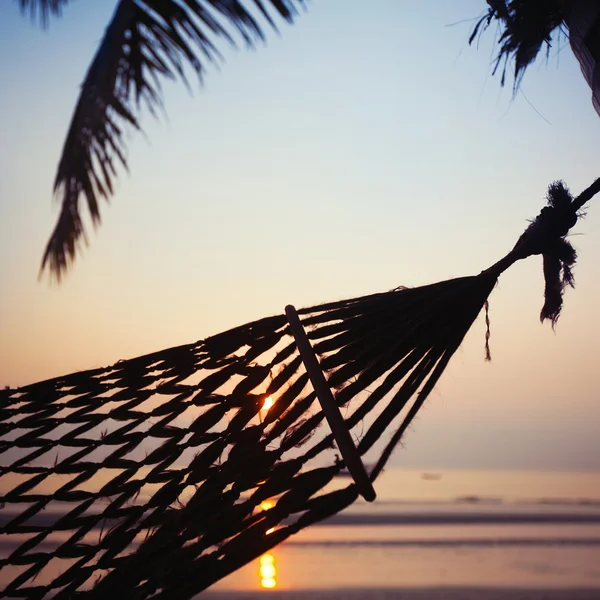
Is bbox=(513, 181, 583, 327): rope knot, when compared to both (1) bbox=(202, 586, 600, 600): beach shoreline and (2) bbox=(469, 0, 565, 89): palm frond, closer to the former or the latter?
(2) bbox=(469, 0, 565, 89): palm frond

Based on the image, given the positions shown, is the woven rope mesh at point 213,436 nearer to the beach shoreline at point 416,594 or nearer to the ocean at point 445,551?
the beach shoreline at point 416,594

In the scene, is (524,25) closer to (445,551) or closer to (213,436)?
(213,436)

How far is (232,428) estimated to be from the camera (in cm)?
139

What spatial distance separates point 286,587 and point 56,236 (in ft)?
26.2

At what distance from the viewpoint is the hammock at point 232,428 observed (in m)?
1.21

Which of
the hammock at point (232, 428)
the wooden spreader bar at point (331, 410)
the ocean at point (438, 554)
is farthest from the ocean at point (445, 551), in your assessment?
the wooden spreader bar at point (331, 410)

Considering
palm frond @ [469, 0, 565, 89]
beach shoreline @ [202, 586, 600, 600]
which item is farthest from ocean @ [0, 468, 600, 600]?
palm frond @ [469, 0, 565, 89]

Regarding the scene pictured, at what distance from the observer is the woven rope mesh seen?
1215mm

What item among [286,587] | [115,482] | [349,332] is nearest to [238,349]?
[349,332]

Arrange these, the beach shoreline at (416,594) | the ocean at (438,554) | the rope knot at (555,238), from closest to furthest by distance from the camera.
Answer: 1. the rope knot at (555,238)
2. the beach shoreline at (416,594)
3. the ocean at (438,554)

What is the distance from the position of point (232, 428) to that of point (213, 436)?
43mm

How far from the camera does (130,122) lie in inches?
52.4

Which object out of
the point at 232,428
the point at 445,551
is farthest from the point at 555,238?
the point at 445,551

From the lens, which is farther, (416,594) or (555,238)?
(416,594)
